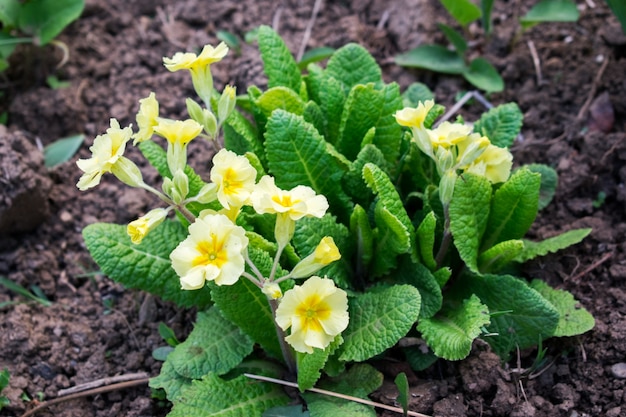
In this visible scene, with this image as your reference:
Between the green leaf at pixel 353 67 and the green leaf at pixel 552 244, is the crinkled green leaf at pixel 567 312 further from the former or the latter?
the green leaf at pixel 353 67

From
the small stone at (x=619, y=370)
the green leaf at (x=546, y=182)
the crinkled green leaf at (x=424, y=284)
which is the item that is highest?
the green leaf at (x=546, y=182)

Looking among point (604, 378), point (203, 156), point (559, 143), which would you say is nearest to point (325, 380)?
point (604, 378)

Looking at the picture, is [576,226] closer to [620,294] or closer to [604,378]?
[620,294]

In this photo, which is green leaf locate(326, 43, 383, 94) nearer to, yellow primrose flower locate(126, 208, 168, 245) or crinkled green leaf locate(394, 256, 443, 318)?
crinkled green leaf locate(394, 256, 443, 318)

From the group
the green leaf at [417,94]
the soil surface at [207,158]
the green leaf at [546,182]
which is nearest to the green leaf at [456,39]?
the soil surface at [207,158]

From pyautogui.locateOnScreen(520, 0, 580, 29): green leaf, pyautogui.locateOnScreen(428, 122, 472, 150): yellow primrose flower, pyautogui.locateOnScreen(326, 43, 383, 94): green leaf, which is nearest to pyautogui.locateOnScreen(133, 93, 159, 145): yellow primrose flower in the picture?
pyautogui.locateOnScreen(428, 122, 472, 150): yellow primrose flower

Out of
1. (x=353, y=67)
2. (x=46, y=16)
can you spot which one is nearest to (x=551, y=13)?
(x=353, y=67)

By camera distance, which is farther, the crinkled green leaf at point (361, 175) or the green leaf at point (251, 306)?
the crinkled green leaf at point (361, 175)

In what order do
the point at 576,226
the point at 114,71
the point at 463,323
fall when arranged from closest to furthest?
the point at 463,323
the point at 576,226
the point at 114,71
